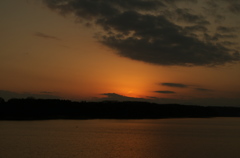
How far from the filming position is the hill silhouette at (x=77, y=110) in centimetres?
12094

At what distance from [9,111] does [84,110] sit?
3908 centimetres

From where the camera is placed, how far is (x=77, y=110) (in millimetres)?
143375

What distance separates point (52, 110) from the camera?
13288cm

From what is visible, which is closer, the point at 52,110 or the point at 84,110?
the point at 52,110

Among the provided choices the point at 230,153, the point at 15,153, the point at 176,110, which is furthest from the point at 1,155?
the point at 176,110

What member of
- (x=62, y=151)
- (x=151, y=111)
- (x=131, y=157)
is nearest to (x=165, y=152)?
(x=131, y=157)

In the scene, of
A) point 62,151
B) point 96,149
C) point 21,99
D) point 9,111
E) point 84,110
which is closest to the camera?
point 62,151

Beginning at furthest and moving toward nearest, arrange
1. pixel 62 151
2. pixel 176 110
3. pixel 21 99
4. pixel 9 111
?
pixel 176 110
pixel 21 99
pixel 9 111
pixel 62 151

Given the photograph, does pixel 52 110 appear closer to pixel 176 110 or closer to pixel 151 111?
pixel 151 111

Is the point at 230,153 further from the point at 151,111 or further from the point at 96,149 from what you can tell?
the point at 151,111

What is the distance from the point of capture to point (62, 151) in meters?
32.9

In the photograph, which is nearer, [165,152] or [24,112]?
[165,152]

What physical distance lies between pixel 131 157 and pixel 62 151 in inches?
331

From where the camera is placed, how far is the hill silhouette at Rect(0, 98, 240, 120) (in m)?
121
